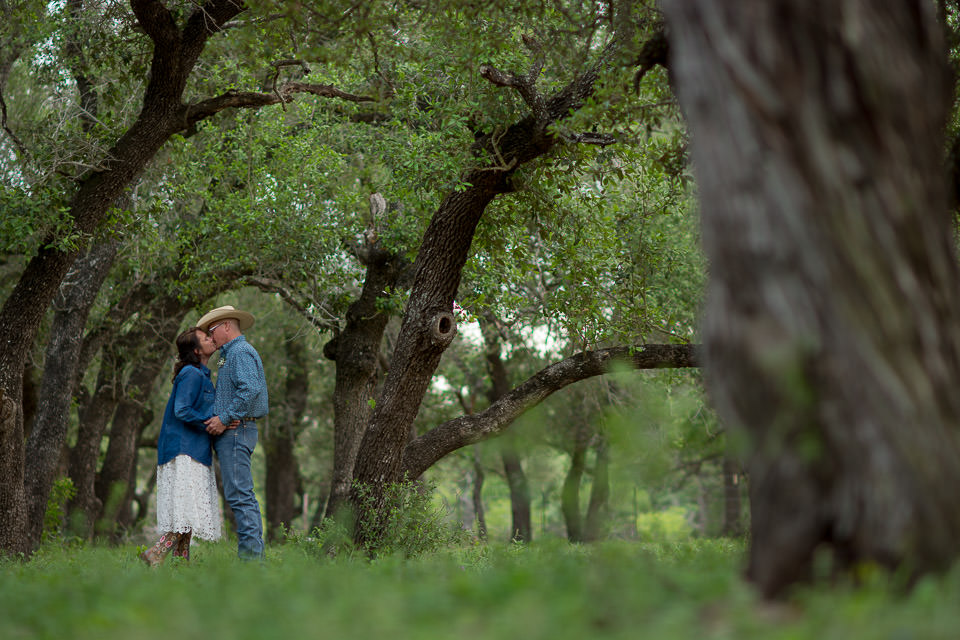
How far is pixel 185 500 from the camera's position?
743cm

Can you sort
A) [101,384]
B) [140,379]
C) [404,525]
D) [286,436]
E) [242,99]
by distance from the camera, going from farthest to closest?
[286,436], [140,379], [101,384], [242,99], [404,525]

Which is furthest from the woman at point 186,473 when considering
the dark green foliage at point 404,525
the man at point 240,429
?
the dark green foliage at point 404,525

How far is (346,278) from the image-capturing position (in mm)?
14992

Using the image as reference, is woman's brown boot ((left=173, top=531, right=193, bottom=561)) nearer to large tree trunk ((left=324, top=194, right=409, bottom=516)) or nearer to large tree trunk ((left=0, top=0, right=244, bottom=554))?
large tree trunk ((left=0, top=0, right=244, bottom=554))

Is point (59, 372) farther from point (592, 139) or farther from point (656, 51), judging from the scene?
point (656, 51)

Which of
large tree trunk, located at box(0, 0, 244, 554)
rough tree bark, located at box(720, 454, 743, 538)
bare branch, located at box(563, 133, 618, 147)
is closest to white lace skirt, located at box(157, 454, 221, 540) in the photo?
large tree trunk, located at box(0, 0, 244, 554)

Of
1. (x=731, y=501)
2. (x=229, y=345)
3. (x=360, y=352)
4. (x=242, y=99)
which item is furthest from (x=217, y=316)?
(x=731, y=501)

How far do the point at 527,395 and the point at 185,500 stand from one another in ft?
13.2

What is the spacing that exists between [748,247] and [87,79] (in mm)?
12428

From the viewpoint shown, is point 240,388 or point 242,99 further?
point 242,99

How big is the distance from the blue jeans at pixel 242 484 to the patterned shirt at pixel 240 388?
20 cm

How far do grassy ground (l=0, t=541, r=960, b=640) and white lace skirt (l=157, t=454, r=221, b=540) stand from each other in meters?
3.57

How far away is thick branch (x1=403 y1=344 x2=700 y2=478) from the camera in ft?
32.2

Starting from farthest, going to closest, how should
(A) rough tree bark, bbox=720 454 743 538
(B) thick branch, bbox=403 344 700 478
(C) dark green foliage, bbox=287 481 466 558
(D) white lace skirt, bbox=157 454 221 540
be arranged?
(A) rough tree bark, bbox=720 454 743 538, (B) thick branch, bbox=403 344 700 478, (C) dark green foliage, bbox=287 481 466 558, (D) white lace skirt, bbox=157 454 221 540
